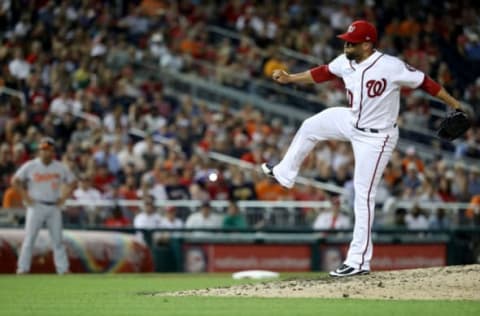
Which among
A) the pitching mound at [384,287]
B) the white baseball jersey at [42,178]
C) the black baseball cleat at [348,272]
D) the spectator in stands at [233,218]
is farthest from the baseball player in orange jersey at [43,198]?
the black baseball cleat at [348,272]

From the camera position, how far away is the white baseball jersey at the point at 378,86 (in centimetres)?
1354

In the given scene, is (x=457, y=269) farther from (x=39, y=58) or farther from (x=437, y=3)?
(x=437, y=3)

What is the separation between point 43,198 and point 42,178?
31 cm

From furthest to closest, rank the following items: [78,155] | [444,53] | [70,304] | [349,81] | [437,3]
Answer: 1. [437,3]
2. [444,53]
3. [78,155]
4. [349,81]
5. [70,304]

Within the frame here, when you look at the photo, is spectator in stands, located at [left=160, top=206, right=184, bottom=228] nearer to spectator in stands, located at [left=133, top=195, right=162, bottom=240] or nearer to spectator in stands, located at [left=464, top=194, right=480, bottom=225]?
spectator in stands, located at [left=133, top=195, right=162, bottom=240]

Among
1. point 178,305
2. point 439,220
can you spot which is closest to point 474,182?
point 439,220

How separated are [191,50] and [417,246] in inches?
322

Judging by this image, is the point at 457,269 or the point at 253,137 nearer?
the point at 457,269

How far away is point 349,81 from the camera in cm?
1378

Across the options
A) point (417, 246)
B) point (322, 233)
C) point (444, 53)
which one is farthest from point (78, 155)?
point (444, 53)

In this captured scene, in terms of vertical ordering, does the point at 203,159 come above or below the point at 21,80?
below

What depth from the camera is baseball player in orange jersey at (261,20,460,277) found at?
1355 cm

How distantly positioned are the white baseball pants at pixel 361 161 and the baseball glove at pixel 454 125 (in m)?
0.60

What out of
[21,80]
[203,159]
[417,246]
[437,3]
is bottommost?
[417,246]
